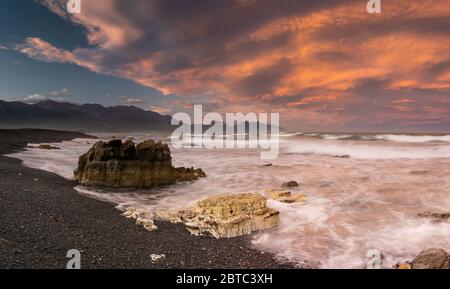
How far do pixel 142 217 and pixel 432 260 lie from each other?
320 inches

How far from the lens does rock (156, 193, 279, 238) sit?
30.1ft

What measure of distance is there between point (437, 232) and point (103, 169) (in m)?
14.2

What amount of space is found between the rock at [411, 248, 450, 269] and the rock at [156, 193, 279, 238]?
406cm

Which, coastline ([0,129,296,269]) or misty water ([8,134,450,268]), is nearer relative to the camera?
coastline ([0,129,296,269])

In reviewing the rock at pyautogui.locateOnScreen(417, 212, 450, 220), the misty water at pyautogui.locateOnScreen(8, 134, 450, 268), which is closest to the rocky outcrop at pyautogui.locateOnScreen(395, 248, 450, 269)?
the misty water at pyautogui.locateOnScreen(8, 134, 450, 268)

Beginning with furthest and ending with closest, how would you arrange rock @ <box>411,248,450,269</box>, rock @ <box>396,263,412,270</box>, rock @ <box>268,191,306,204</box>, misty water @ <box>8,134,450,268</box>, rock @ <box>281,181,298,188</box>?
rock @ <box>281,181,298,188</box>, rock @ <box>268,191,306,204</box>, misty water @ <box>8,134,450,268</box>, rock @ <box>396,263,412,270</box>, rock @ <box>411,248,450,269</box>

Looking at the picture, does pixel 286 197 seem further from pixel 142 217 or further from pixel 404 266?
pixel 404 266

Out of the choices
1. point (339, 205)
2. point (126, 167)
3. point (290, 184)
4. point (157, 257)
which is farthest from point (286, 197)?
point (126, 167)

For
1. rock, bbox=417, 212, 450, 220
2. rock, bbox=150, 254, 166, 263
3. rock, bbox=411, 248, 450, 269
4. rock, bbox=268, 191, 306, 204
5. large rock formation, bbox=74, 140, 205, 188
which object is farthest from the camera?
large rock formation, bbox=74, 140, 205, 188

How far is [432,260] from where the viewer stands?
6.84 m

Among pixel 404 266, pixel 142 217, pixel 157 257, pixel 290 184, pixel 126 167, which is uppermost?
pixel 126 167

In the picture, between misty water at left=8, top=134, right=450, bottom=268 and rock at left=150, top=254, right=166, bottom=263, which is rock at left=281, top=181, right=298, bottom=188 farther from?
rock at left=150, top=254, right=166, bottom=263
